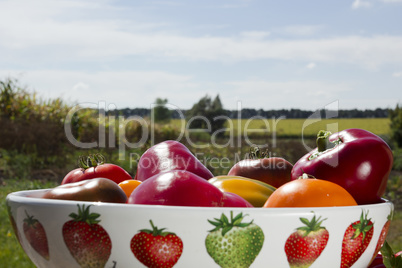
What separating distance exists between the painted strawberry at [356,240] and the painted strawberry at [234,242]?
17 centimetres

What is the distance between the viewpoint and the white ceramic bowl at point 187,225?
0.72m

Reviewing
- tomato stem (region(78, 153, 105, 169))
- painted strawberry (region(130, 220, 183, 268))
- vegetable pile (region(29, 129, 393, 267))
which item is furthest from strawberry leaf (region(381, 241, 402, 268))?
tomato stem (region(78, 153, 105, 169))

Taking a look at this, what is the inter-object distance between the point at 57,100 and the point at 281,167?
36.2 feet

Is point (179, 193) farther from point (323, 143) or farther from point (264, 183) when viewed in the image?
point (323, 143)

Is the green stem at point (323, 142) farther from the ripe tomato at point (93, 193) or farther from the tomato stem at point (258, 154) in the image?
the ripe tomato at point (93, 193)

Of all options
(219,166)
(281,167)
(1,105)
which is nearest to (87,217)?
(281,167)

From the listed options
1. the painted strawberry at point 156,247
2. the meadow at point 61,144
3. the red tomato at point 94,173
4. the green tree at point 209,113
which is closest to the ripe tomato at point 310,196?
the painted strawberry at point 156,247

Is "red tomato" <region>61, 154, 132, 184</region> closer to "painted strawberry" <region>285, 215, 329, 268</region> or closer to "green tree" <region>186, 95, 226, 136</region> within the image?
"painted strawberry" <region>285, 215, 329, 268</region>

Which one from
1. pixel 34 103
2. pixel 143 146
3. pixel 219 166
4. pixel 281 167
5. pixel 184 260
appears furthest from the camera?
pixel 143 146

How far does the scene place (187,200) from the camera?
0.82 metres

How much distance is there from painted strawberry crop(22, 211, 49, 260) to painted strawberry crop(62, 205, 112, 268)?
0.20 ft

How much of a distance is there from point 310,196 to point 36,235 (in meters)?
0.50

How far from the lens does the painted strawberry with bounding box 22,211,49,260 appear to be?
82cm

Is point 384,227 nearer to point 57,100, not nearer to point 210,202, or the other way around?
point 210,202
